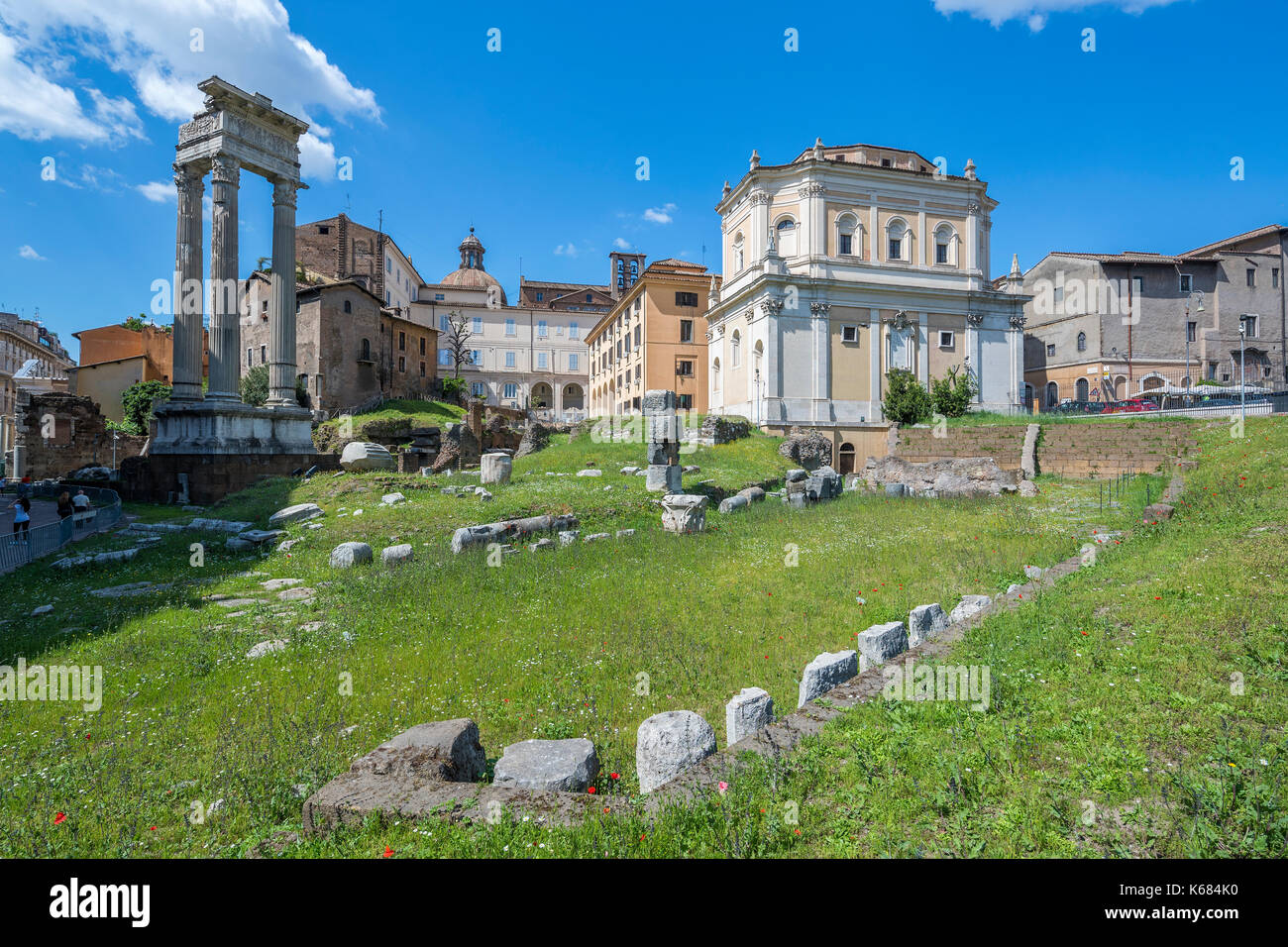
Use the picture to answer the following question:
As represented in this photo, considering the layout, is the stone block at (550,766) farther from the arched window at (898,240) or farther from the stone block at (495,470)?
the arched window at (898,240)

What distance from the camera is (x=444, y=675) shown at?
6539 millimetres

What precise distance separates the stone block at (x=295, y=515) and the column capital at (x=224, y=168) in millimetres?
15422

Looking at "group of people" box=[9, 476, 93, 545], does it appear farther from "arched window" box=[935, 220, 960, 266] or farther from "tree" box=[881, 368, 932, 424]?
"arched window" box=[935, 220, 960, 266]

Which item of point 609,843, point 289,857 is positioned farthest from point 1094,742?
point 289,857

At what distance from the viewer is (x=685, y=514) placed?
14664mm

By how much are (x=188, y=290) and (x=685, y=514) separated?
22.5 meters

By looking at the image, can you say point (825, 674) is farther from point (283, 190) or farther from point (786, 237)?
point (786, 237)

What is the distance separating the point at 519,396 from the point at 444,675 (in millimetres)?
65294

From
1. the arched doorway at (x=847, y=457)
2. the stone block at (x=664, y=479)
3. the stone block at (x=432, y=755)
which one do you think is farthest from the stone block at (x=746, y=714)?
the arched doorway at (x=847, y=457)

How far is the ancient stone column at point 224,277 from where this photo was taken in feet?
76.3

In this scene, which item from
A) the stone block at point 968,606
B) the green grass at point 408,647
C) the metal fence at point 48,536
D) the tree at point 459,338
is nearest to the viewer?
the green grass at point 408,647

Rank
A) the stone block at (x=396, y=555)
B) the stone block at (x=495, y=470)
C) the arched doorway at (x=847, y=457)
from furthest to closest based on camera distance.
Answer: the arched doorway at (x=847, y=457)
the stone block at (x=495, y=470)
the stone block at (x=396, y=555)

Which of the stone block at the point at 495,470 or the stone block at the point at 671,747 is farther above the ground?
the stone block at the point at 495,470
